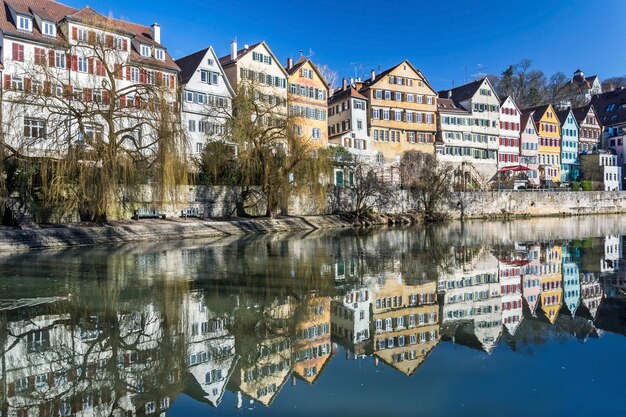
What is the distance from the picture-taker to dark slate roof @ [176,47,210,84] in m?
45.8

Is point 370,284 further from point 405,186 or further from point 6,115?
point 405,186

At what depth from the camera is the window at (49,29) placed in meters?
38.0

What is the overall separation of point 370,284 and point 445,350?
6.23 meters

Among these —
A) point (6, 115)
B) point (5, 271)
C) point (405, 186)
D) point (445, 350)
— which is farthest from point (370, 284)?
point (405, 186)

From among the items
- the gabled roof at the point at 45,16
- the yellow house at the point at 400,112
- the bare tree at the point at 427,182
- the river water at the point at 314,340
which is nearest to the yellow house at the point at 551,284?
the river water at the point at 314,340

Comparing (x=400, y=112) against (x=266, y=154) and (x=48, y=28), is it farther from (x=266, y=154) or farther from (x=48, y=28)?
(x=48, y=28)

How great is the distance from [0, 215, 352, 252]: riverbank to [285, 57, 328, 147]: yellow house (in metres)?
15.1

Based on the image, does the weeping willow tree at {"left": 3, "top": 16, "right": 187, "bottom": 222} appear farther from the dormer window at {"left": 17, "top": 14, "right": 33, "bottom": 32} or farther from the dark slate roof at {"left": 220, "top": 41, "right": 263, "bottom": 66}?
the dark slate roof at {"left": 220, "top": 41, "right": 263, "bottom": 66}

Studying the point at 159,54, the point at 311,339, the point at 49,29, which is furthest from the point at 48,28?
the point at 311,339

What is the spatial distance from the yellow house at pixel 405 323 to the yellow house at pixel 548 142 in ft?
217

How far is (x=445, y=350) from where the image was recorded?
9.48 metres

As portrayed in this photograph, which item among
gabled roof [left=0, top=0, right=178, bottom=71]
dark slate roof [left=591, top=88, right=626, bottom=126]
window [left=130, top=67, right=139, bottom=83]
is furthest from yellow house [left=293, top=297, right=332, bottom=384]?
dark slate roof [left=591, top=88, right=626, bottom=126]

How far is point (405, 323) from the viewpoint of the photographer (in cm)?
1121

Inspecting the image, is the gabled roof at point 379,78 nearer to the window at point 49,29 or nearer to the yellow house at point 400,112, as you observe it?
the yellow house at point 400,112
